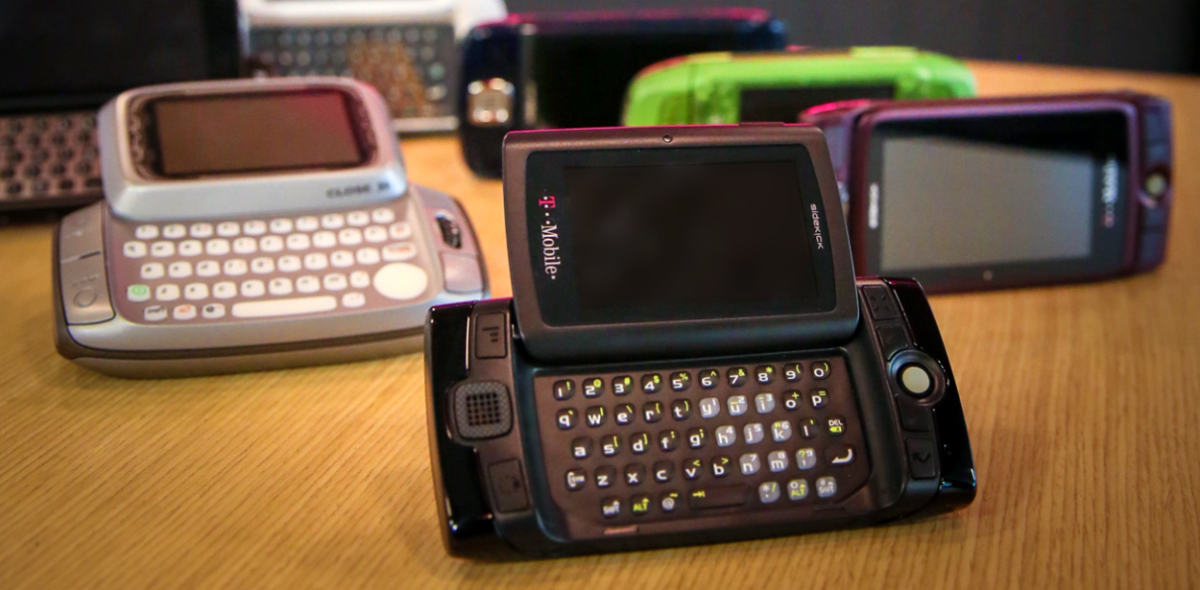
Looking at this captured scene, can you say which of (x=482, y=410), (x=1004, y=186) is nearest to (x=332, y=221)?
(x=482, y=410)

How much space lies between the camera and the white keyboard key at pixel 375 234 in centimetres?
59

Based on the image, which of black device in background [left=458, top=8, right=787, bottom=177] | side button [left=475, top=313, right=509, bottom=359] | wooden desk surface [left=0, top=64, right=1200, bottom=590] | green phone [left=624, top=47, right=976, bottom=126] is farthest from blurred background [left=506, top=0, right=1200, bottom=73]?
side button [left=475, top=313, right=509, bottom=359]

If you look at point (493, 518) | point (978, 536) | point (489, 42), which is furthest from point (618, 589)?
point (489, 42)

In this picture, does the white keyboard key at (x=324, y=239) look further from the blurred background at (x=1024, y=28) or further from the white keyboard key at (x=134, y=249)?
the blurred background at (x=1024, y=28)

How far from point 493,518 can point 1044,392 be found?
0.34 meters

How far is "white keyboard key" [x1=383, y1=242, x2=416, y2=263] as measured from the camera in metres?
0.58

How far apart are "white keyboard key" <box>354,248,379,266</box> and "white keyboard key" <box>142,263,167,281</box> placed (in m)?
0.11

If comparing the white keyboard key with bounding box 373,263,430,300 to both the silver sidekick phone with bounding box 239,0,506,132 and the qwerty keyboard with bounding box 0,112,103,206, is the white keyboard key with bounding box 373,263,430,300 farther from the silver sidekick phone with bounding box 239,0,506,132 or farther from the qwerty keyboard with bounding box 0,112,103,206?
the silver sidekick phone with bounding box 239,0,506,132

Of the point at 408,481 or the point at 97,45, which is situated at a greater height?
the point at 97,45

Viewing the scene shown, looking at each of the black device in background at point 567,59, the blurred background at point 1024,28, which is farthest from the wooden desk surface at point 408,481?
the blurred background at point 1024,28

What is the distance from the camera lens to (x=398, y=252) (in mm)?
580

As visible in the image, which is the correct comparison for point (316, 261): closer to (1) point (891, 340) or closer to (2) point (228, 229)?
(2) point (228, 229)

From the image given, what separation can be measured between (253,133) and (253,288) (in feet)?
0.42

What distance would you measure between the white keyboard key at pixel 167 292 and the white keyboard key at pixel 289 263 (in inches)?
2.3
